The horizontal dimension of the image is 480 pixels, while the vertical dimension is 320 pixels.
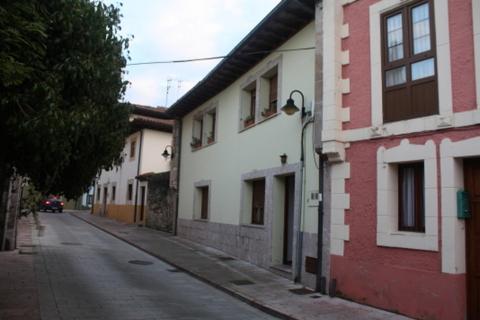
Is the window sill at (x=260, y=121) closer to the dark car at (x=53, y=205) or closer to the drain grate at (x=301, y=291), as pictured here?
the drain grate at (x=301, y=291)

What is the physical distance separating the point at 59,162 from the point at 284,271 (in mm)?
6086

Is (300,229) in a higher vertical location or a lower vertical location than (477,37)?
lower

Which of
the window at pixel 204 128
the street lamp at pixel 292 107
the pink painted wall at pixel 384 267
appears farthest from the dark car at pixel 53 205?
the pink painted wall at pixel 384 267

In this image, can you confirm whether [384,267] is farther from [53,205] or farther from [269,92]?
[53,205]

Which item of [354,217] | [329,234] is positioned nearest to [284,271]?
[329,234]

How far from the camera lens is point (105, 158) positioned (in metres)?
7.45

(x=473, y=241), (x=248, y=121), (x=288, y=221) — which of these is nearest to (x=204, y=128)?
(x=248, y=121)

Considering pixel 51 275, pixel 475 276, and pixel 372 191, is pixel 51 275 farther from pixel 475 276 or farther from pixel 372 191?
pixel 475 276

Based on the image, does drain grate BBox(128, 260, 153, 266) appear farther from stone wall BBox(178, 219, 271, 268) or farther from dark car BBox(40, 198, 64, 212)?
dark car BBox(40, 198, 64, 212)

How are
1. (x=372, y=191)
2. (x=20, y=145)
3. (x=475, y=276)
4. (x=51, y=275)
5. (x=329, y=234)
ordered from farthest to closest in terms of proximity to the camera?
(x=51, y=275), (x=329, y=234), (x=372, y=191), (x=475, y=276), (x=20, y=145)

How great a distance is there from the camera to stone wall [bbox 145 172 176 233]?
1992cm

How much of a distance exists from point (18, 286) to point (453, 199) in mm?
7412

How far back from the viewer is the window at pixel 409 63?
7395 mm

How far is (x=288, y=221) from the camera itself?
11453 millimetres
